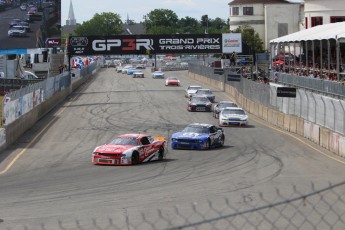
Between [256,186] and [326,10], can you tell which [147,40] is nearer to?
[326,10]

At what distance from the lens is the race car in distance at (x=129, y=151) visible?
26047 millimetres

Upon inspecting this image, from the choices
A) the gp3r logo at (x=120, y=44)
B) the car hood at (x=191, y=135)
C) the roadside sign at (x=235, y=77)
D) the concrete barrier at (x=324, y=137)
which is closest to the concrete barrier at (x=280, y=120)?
the concrete barrier at (x=324, y=137)

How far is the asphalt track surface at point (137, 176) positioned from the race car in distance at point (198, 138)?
0.60 metres

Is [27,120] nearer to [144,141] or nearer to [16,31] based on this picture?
[144,141]

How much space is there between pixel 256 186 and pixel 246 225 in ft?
20.4

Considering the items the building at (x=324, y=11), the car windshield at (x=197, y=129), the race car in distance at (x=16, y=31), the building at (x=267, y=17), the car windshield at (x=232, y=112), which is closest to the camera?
the car windshield at (x=197, y=129)

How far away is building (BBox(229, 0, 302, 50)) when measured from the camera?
107688 millimetres

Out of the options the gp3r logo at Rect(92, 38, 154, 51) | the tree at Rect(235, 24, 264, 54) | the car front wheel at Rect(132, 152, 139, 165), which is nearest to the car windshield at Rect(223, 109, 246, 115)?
the car front wheel at Rect(132, 152, 139, 165)

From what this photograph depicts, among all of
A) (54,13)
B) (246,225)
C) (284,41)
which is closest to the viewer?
(246,225)

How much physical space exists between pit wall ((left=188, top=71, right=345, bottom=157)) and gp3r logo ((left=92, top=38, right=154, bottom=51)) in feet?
43.4

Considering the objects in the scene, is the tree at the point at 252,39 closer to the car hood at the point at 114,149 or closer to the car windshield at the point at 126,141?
the car windshield at the point at 126,141

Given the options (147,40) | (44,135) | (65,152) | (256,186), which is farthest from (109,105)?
(256,186)

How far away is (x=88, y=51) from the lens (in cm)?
7325

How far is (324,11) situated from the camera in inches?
3164
